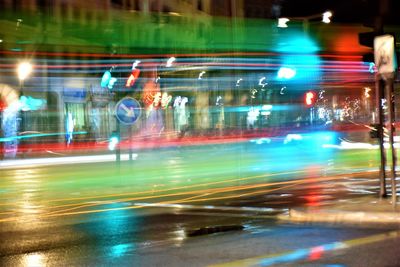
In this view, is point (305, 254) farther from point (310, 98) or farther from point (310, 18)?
point (310, 18)

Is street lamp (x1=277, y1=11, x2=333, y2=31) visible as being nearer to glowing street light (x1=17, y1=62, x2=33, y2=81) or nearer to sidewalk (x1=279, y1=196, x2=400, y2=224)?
glowing street light (x1=17, y1=62, x2=33, y2=81)

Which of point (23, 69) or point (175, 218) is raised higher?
point (23, 69)

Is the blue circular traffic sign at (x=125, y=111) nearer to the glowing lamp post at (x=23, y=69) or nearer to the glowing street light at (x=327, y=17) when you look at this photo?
the glowing lamp post at (x=23, y=69)

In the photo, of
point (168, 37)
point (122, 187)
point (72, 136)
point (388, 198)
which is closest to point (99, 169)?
point (122, 187)

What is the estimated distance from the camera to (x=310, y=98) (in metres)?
35.1

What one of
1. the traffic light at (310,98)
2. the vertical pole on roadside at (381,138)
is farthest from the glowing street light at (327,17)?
the vertical pole on roadside at (381,138)

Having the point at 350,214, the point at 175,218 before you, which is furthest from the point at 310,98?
the point at 350,214

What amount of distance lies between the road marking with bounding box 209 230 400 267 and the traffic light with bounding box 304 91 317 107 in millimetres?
26767

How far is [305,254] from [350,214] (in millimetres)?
2895

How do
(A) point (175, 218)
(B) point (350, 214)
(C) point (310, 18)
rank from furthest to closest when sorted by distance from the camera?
(C) point (310, 18)
(A) point (175, 218)
(B) point (350, 214)

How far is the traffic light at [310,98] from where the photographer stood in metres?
34.7

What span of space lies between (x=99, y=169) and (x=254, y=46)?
17.2 meters

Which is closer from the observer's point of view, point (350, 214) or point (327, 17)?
point (350, 214)

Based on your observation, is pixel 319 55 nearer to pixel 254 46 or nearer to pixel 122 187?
pixel 254 46
